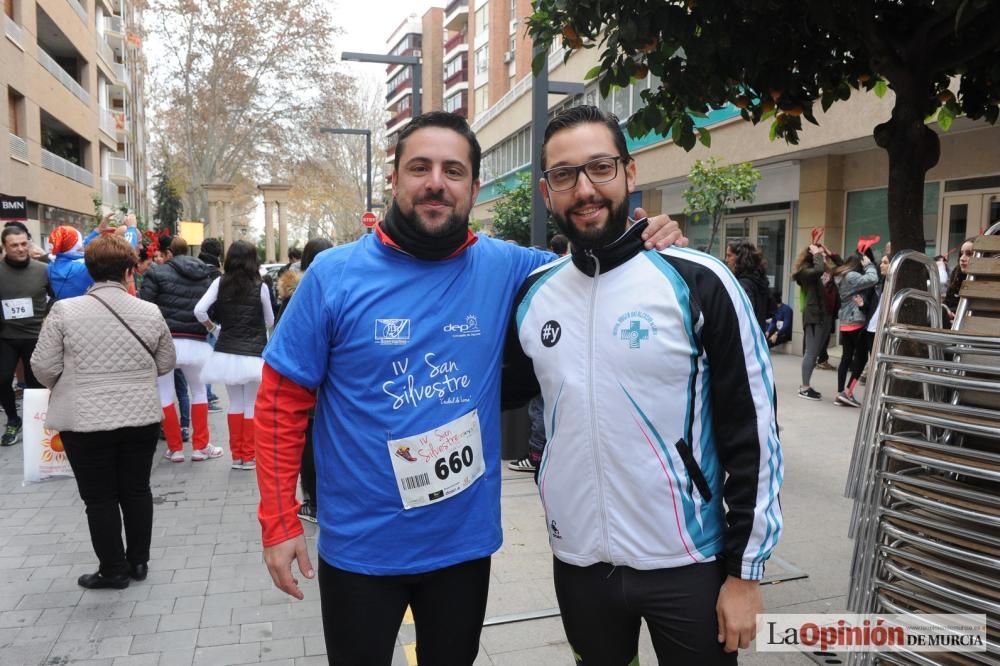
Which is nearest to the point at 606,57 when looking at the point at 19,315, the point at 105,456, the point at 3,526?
the point at 105,456

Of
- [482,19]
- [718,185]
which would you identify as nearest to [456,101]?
[482,19]

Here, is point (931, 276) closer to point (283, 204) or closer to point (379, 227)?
point (379, 227)

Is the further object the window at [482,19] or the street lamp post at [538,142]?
the window at [482,19]

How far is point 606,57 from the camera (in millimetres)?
3393

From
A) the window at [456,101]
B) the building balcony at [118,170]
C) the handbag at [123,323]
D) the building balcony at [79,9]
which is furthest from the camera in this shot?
Result: the window at [456,101]

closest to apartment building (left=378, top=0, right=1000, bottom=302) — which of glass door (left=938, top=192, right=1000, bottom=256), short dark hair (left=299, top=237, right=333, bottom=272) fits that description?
glass door (left=938, top=192, right=1000, bottom=256)

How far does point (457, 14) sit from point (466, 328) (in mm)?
62174

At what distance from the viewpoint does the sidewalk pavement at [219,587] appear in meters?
3.51

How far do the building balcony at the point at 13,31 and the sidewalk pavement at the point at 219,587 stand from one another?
65.9 ft

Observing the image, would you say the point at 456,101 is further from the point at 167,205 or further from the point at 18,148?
the point at 18,148

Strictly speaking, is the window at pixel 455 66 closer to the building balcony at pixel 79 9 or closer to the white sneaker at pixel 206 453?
the building balcony at pixel 79 9

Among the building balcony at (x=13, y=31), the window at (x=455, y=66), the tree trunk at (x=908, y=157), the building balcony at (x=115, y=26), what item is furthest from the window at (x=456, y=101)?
the tree trunk at (x=908, y=157)

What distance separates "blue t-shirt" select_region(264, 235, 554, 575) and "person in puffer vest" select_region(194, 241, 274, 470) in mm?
4599

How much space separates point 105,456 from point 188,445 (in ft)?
12.5
